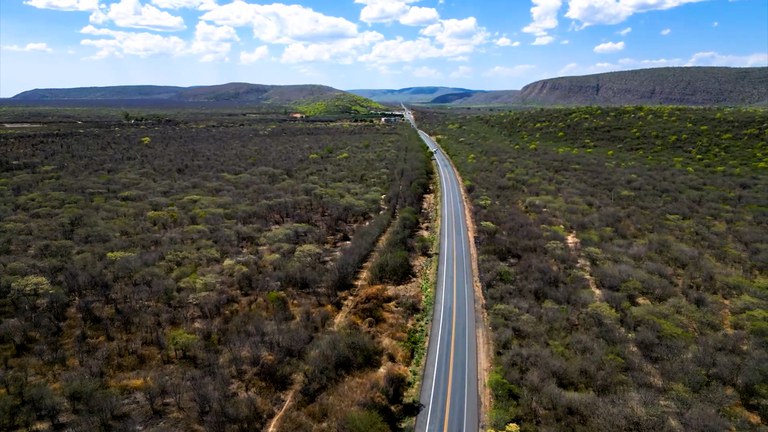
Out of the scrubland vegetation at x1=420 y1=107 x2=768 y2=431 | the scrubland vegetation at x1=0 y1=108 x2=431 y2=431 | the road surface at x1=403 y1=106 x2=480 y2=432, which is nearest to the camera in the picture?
the scrubland vegetation at x1=0 y1=108 x2=431 y2=431

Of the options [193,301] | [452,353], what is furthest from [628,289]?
[193,301]

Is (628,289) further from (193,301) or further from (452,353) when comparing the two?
(193,301)

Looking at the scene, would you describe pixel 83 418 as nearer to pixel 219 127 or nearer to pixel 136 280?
pixel 136 280

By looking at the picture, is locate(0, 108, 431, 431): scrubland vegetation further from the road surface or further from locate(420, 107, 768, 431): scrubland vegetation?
locate(420, 107, 768, 431): scrubland vegetation

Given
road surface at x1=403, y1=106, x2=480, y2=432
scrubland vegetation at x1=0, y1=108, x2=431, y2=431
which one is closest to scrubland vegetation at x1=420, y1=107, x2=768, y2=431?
road surface at x1=403, y1=106, x2=480, y2=432

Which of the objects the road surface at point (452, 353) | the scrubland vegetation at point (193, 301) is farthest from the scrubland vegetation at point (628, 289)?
the scrubland vegetation at point (193, 301)

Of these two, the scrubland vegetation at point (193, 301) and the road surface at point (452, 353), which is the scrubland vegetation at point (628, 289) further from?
the scrubland vegetation at point (193, 301)
